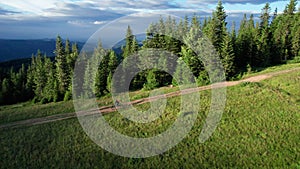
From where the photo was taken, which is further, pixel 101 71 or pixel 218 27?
pixel 101 71

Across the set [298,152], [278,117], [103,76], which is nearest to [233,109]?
[278,117]

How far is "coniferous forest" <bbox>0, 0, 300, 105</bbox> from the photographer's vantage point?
4244cm

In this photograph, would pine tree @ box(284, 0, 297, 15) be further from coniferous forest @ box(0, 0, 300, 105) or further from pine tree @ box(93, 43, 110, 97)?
pine tree @ box(93, 43, 110, 97)

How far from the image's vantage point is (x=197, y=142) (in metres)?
18.8

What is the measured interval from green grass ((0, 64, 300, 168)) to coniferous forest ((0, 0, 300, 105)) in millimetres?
13649

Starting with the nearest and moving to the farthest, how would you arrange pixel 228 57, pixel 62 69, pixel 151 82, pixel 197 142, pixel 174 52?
1. pixel 197 142
2. pixel 228 57
3. pixel 151 82
4. pixel 174 52
5. pixel 62 69

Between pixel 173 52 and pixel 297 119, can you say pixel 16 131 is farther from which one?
pixel 173 52

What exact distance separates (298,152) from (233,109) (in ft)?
27.4

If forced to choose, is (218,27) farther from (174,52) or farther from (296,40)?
(296,40)

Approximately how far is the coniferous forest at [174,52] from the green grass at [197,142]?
13.6 metres

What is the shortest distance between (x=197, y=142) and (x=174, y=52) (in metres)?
32.3

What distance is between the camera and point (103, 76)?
1972 inches

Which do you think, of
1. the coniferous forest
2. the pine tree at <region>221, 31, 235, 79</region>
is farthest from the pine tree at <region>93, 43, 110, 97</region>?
the pine tree at <region>221, 31, 235, 79</region>

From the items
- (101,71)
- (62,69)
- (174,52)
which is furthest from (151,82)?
(62,69)
